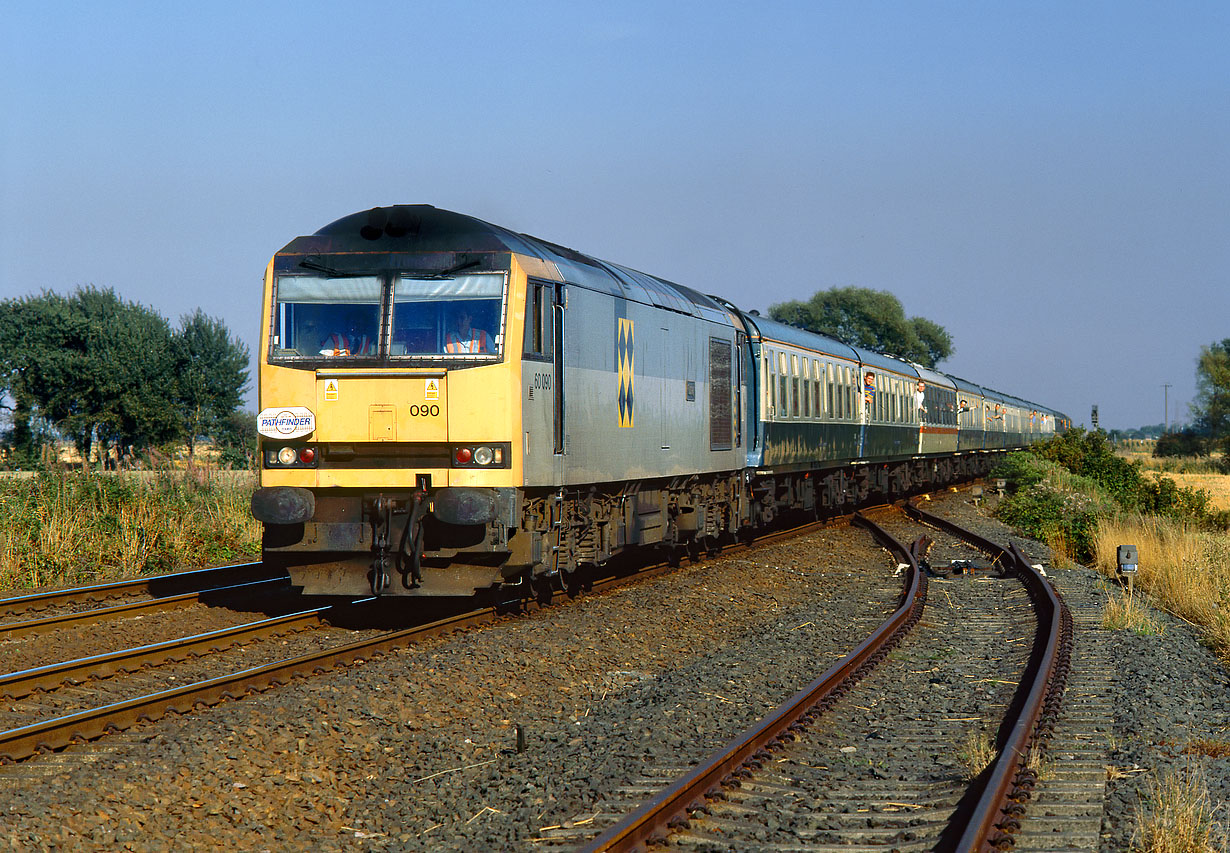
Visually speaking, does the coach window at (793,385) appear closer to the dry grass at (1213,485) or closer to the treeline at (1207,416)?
the dry grass at (1213,485)

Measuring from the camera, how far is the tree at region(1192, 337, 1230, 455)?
8338 centimetres

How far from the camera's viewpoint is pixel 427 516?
10.6 metres

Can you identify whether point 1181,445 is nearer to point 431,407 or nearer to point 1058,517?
point 1058,517

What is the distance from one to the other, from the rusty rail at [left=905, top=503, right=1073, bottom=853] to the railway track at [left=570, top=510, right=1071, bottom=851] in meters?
0.01

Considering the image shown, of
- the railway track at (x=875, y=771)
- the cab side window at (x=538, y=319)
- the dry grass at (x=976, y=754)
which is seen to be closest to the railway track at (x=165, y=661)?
the cab side window at (x=538, y=319)

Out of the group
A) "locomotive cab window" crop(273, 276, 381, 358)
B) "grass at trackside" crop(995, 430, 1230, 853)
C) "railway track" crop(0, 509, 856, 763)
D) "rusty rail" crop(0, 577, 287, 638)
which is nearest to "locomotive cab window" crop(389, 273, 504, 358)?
"locomotive cab window" crop(273, 276, 381, 358)

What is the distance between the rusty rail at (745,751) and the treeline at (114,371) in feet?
125

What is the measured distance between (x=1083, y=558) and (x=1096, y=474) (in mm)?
14420

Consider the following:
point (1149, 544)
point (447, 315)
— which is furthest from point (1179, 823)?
point (1149, 544)

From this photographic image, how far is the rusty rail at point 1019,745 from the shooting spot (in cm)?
519

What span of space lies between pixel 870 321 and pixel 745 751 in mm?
102862

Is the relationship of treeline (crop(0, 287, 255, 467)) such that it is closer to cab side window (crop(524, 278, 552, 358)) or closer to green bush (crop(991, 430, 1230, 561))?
green bush (crop(991, 430, 1230, 561))

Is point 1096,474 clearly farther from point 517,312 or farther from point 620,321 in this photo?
point 517,312

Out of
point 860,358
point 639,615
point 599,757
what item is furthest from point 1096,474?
point 599,757
